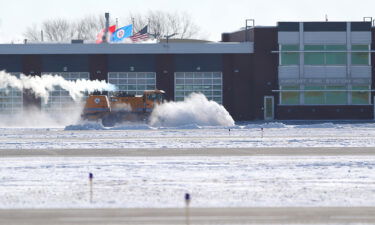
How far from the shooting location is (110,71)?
7331 cm

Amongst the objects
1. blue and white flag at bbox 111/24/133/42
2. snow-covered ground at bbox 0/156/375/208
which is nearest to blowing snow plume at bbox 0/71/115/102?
blue and white flag at bbox 111/24/133/42

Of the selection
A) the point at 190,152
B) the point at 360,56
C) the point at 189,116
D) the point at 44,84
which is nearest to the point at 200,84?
the point at 44,84

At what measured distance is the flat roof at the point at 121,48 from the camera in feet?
238

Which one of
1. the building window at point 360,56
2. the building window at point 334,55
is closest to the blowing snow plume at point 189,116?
→ the building window at point 334,55

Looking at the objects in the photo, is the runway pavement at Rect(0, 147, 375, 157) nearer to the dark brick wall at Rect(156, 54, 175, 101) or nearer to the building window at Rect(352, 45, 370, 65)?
the dark brick wall at Rect(156, 54, 175, 101)

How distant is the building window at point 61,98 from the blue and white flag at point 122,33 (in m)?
5.82

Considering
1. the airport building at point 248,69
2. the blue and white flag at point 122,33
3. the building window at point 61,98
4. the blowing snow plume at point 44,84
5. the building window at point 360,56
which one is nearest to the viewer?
the blowing snow plume at point 44,84

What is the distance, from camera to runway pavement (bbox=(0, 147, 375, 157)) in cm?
3316

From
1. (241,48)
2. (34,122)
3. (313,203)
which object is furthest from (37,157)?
(241,48)

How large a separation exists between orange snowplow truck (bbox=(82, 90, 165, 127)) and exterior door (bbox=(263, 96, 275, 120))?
58.3 feet

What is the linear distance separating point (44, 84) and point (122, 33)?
10.2 metres

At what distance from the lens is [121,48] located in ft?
240

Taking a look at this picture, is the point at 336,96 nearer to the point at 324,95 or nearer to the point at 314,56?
the point at 324,95

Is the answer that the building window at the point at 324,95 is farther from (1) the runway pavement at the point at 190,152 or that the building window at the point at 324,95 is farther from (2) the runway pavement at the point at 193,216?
(2) the runway pavement at the point at 193,216
